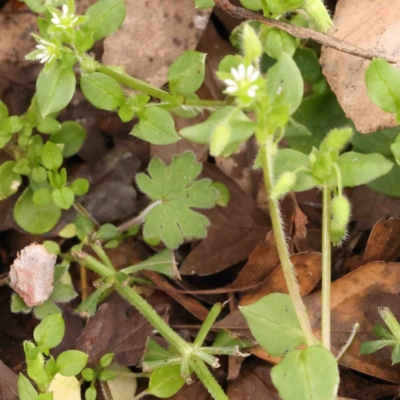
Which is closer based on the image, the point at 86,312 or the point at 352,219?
the point at 86,312

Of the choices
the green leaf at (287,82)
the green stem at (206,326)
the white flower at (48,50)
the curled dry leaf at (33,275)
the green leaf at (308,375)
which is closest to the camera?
the green leaf at (308,375)

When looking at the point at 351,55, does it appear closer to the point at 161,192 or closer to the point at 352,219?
the point at 352,219

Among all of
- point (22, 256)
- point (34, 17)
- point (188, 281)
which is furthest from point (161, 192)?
point (34, 17)

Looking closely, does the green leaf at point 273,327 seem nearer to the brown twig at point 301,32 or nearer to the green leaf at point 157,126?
the green leaf at point 157,126

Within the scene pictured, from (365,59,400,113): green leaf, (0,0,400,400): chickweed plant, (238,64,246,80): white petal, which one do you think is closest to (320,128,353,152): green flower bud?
(0,0,400,400): chickweed plant

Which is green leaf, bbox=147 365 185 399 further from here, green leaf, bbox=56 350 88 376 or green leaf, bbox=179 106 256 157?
green leaf, bbox=179 106 256 157

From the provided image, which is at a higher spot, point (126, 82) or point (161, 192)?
point (126, 82)

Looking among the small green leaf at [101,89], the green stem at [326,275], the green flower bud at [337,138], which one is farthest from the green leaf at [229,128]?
the small green leaf at [101,89]
